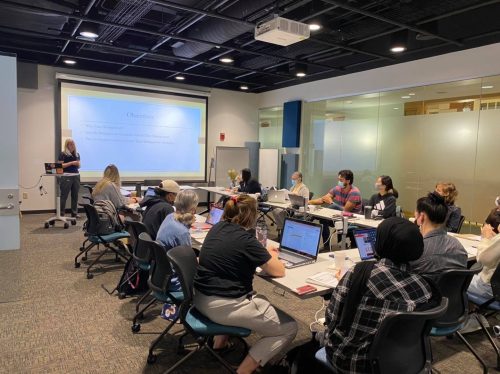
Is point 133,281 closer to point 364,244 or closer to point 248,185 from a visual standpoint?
point 364,244

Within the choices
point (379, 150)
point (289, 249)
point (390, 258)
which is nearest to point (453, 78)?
point (379, 150)

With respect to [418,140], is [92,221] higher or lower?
lower

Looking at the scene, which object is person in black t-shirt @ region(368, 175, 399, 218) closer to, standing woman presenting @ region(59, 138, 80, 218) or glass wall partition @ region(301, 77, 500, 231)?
glass wall partition @ region(301, 77, 500, 231)


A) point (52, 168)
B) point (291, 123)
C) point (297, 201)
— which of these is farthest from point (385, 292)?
point (291, 123)

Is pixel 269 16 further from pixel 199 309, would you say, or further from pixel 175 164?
pixel 175 164

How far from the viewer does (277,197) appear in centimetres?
632

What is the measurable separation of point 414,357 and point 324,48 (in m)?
5.17

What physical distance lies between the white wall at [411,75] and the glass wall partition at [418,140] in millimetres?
127

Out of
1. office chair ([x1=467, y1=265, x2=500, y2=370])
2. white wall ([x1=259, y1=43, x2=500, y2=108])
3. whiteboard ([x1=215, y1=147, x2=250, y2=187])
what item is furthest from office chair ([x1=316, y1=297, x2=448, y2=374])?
whiteboard ([x1=215, y1=147, x2=250, y2=187])

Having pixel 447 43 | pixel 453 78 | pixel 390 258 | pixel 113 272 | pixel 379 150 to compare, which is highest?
pixel 447 43

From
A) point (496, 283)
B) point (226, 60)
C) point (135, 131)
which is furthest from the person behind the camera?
point (135, 131)

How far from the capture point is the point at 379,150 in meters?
6.89

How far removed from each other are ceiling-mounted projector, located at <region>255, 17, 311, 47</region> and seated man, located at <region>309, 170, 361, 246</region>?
87.0 inches

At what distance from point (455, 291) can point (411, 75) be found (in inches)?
194
